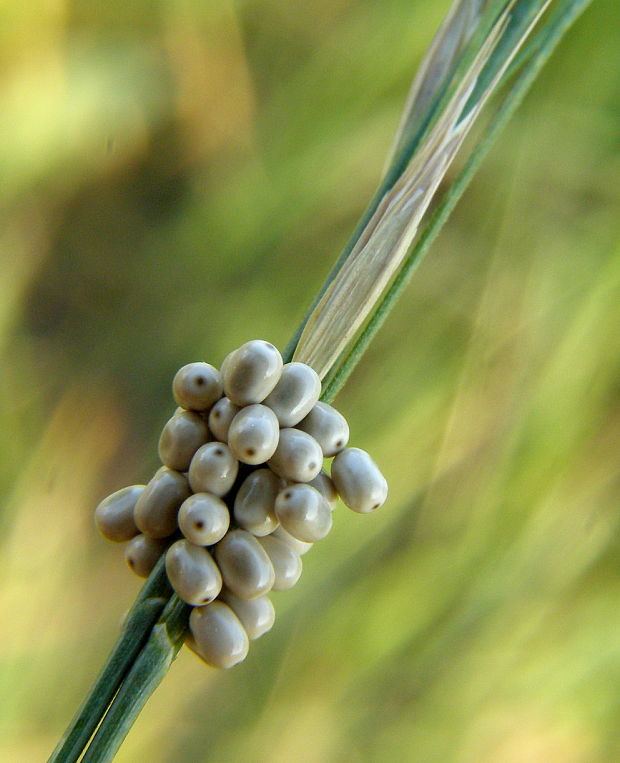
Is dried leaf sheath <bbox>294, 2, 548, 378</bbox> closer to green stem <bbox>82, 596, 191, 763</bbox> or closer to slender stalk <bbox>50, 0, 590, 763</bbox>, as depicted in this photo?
slender stalk <bbox>50, 0, 590, 763</bbox>

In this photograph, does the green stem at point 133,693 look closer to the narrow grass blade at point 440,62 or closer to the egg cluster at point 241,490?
the egg cluster at point 241,490

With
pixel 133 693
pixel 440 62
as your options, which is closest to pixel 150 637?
pixel 133 693

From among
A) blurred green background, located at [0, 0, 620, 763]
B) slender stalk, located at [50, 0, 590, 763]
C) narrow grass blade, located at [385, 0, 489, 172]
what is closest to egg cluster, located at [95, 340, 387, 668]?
slender stalk, located at [50, 0, 590, 763]

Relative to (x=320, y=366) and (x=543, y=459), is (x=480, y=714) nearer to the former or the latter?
(x=543, y=459)

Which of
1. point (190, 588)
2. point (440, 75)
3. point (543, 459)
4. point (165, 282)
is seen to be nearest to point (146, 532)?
point (190, 588)

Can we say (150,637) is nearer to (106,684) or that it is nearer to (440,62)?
(106,684)

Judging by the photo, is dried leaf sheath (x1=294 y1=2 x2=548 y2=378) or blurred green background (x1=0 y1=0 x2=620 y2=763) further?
blurred green background (x1=0 y1=0 x2=620 y2=763)

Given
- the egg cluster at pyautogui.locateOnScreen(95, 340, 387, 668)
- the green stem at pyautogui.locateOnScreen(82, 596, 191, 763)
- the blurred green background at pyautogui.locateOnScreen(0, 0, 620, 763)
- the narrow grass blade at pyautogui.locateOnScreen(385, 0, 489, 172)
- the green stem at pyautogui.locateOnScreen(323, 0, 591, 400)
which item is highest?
the blurred green background at pyautogui.locateOnScreen(0, 0, 620, 763)

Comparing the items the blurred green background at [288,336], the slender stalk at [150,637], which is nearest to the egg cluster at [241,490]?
the slender stalk at [150,637]
